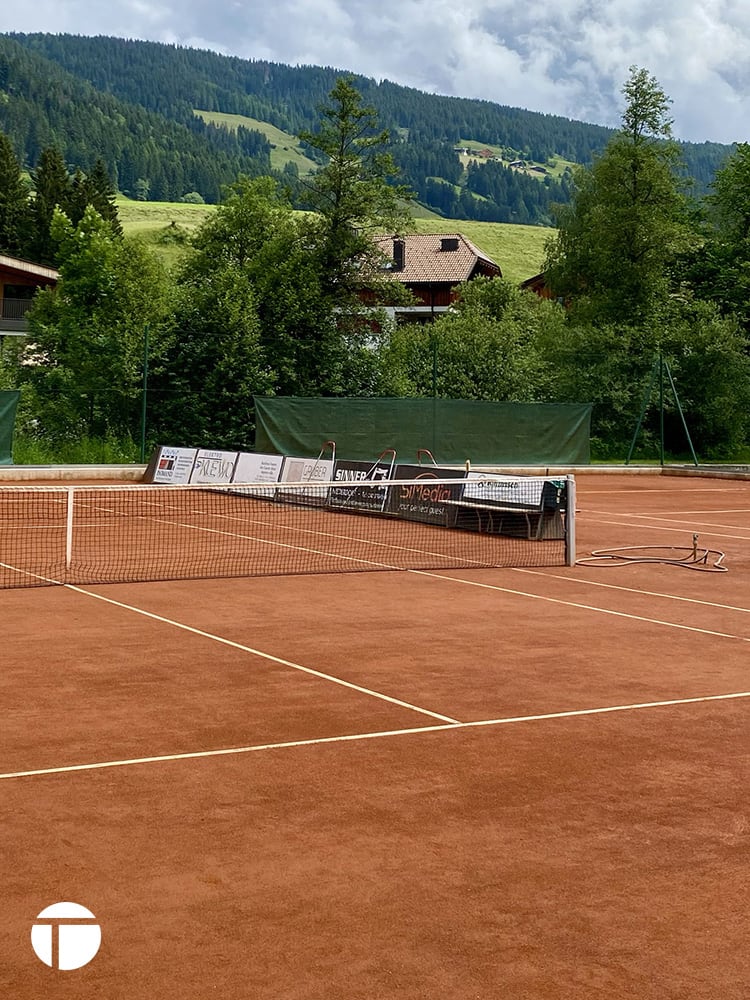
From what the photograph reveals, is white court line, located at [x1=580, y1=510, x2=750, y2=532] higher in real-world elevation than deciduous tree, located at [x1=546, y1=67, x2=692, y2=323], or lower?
lower

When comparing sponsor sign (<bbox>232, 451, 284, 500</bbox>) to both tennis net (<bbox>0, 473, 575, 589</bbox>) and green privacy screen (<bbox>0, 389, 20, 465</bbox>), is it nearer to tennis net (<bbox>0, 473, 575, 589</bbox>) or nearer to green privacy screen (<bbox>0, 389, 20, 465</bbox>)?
tennis net (<bbox>0, 473, 575, 589</bbox>)

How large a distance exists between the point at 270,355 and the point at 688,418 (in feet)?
49.5

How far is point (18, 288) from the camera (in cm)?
7200

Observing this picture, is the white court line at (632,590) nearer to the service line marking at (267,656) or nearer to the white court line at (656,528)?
the service line marking at (267,656)

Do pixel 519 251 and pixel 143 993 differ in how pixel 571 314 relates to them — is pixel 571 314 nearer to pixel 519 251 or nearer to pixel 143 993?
pixel 143 993

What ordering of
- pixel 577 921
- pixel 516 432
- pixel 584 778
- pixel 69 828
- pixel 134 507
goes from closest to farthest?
pixel 577 921
pixel 69 828
pixel 584 778
pixel 134 507
pixel 516 432

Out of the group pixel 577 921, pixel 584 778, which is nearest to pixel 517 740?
pixel 584 778

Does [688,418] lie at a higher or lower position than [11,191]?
lower

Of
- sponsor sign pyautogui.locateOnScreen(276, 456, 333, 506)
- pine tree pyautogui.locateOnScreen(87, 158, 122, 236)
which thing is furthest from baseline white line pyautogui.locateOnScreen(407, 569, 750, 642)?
pine tree pyautogui.locateOnScreen(87, 158, 122, 236)

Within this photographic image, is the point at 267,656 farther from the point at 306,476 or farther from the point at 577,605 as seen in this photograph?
the point at 306,476

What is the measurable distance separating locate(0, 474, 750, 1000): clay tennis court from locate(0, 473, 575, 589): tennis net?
3.33 m

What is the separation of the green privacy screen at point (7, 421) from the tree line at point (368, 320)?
1.22 m

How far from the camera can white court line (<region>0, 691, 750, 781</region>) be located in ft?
21.1

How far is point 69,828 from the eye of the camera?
5.47 meters
